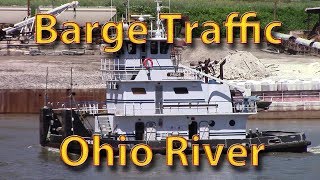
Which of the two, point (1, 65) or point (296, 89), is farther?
point (1, 65)

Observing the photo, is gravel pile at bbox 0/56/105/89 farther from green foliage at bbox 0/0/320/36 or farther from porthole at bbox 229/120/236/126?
porthole at bbox 229/120/236/126

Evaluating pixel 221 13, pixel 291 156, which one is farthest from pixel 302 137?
pixel 221 13

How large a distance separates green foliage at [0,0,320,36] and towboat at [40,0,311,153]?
39.8 meters

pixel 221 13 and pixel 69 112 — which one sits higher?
pixel 221 13

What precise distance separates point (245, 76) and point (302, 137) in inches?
987

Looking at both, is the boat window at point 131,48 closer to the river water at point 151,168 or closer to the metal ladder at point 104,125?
the metal ladder at point 104,125

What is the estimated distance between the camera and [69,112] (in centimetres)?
5356

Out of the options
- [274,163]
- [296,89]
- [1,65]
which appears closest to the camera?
[274,163]

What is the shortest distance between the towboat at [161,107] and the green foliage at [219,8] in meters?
39.8

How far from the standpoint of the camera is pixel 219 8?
3959 inches

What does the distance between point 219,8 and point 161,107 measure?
158 feet

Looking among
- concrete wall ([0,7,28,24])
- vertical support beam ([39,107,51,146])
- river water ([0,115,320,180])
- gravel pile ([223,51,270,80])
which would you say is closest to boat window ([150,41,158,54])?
river water ([0,115,320,180])

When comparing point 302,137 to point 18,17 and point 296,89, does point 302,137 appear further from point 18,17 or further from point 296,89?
point 18,17

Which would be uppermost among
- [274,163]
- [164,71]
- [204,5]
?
[204,5]
